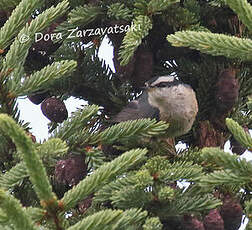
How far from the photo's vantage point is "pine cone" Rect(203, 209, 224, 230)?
6.59ft

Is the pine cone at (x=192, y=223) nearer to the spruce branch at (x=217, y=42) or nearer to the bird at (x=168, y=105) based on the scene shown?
the spruce branch at (x=217, y=42)

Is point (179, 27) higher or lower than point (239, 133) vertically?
higher

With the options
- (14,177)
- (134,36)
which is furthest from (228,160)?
(134,36)

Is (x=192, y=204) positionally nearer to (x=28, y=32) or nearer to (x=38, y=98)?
(x=28, y=32)

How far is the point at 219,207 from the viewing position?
2.10 metres

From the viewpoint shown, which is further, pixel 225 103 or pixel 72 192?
pixel 225 103

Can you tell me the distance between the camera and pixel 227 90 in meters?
2.59

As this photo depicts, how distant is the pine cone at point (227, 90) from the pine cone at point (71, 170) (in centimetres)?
70

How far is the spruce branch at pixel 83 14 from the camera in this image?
255 cm

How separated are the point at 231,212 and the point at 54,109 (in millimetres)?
937

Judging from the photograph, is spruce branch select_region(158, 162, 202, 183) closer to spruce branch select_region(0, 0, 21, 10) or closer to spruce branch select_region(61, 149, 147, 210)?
spruce branch select_region(61, 149, 147, 210)

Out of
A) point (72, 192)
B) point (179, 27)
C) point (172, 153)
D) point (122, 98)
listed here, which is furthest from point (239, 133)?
point (122, 98)

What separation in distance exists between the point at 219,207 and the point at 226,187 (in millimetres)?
71

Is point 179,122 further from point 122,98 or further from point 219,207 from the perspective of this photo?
point 219,207
